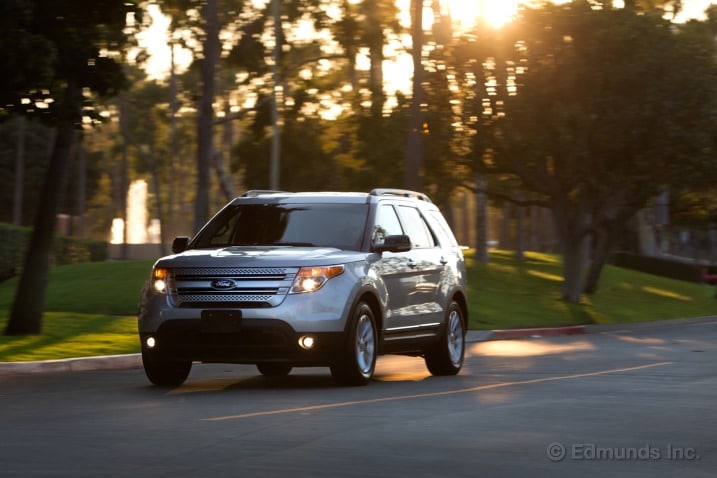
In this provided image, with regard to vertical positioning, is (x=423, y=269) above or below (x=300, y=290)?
above

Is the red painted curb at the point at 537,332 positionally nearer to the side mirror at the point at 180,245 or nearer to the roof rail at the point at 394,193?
the roof rail at the point at 394,193

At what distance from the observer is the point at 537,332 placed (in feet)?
96.3

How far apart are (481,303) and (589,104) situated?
251 inches

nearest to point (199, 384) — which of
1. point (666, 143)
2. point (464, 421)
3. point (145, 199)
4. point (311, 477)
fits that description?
point (464, 421)

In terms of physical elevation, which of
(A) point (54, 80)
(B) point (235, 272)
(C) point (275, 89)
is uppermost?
(C) point (275, 89)

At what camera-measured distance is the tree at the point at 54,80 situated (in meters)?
18.0

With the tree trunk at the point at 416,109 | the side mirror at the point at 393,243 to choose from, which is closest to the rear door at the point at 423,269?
the side mirror at the point at 393,243

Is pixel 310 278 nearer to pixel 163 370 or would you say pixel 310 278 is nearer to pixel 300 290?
pixel 300 290

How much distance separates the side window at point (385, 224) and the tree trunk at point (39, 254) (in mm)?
7135

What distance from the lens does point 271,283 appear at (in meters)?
13.4

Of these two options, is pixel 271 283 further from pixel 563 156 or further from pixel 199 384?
pixel 563 156

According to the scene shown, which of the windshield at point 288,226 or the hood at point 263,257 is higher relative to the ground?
the windshield at point 288,226

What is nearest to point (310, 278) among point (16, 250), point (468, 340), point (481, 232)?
point (468, 340)

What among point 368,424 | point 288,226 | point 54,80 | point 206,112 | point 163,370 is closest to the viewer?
point 368,424
